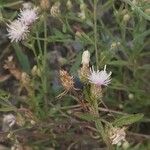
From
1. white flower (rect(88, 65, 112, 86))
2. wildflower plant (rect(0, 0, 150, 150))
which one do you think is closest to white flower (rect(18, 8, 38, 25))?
wildflower plant (rect(0, 0, 150, 150))

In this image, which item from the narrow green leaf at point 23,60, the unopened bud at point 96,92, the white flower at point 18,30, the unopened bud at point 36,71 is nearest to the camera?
the unopened bud at point 96,92

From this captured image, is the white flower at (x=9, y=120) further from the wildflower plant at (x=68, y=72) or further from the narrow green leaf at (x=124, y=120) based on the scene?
the narrow green leaf at (x=124, y=120)

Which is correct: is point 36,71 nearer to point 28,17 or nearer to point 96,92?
point 28,17

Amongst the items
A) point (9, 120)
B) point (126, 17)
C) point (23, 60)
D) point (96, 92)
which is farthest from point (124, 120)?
point (23, 60)

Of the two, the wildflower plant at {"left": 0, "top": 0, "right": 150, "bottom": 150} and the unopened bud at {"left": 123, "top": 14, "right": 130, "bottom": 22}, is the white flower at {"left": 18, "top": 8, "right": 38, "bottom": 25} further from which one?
the unopened bud at {"left": 123, "top": 14, "right": 130, "bottom": 22}

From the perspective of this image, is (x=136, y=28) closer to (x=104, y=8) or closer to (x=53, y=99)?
(x=104, y=8)

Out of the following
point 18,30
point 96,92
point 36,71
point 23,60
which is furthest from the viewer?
point 23,60

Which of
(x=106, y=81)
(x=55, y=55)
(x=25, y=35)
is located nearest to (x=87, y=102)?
(x=106, y=81)

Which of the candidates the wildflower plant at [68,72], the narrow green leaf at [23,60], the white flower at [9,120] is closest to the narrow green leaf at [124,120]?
the wildflower plant at [68,72]
